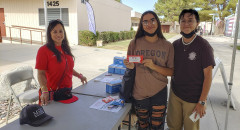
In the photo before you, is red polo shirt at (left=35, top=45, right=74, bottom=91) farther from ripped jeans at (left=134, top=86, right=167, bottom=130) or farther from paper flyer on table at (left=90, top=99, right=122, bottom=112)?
ripped jeans at (left=134, top=86, right=167, bottom=130)

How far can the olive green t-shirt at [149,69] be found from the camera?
75.4 inches

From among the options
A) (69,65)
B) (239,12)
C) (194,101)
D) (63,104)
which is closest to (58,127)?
(63,104)

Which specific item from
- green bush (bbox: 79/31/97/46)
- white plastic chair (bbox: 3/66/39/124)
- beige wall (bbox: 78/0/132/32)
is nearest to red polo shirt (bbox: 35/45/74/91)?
white plastic chair (bbox: 3/66/39/124)

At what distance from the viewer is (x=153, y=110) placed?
1973 millimetres

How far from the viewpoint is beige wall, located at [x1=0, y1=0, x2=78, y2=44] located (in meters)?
12.3

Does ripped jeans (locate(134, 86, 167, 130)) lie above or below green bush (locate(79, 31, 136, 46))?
below

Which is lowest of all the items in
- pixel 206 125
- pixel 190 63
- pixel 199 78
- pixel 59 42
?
pixel 206 125

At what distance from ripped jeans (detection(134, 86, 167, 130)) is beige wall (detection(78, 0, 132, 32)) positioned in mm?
11546

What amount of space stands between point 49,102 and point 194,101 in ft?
5.14

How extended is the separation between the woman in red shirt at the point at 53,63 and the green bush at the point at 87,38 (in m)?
10.4

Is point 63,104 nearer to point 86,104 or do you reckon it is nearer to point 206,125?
point 86,104

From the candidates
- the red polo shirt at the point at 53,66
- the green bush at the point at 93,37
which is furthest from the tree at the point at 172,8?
the red polo shirt at the point at 53,66

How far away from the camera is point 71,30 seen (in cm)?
1259

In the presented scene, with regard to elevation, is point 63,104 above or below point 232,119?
above
